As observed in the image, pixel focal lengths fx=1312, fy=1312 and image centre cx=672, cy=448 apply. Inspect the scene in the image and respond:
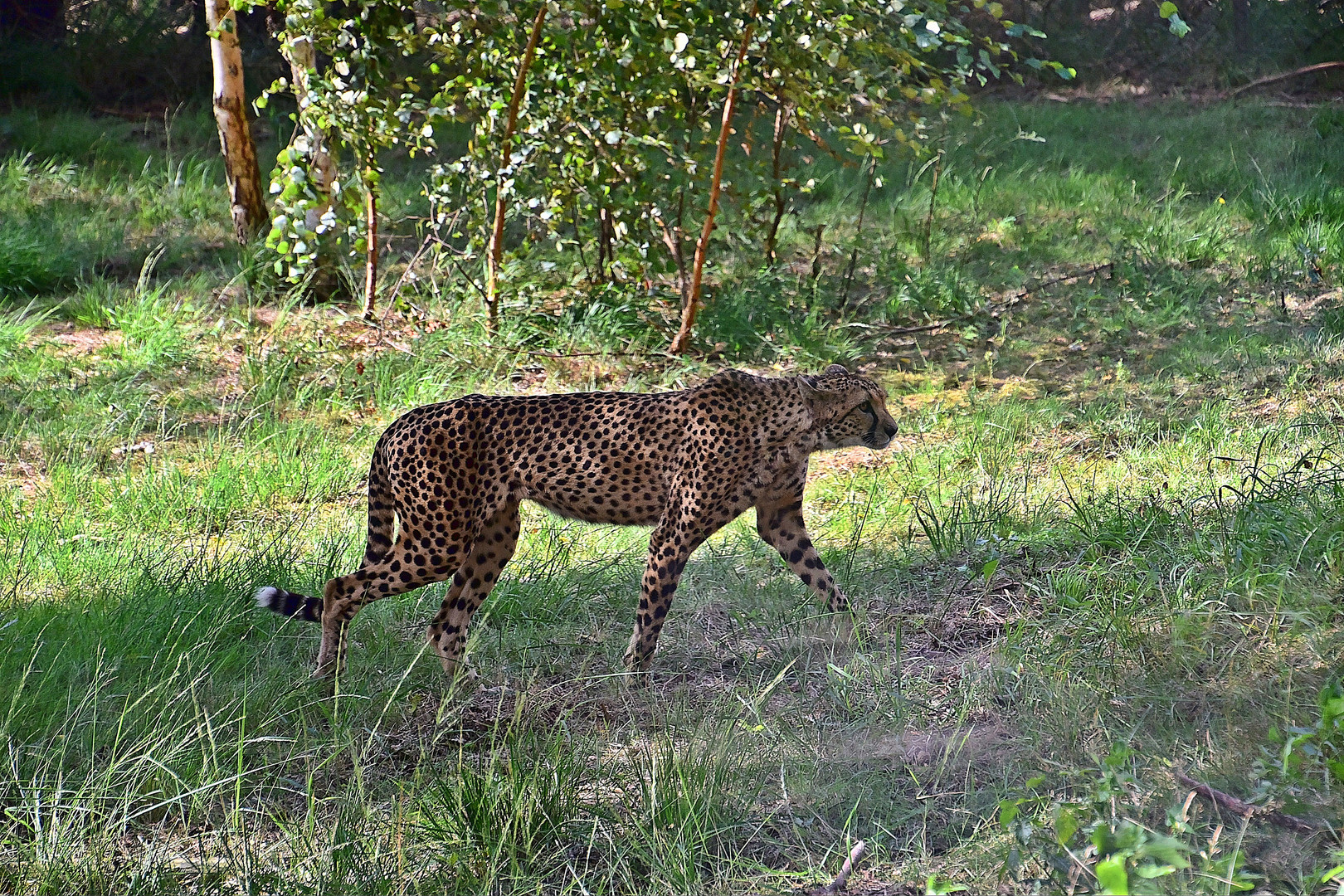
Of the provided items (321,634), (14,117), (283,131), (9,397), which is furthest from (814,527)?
(14,117)

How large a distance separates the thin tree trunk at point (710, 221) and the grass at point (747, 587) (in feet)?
0.62

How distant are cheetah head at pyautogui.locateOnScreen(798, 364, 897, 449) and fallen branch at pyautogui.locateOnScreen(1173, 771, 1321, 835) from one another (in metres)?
1.70

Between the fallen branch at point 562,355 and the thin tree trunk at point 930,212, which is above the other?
the thin tree trunk at point 930,212

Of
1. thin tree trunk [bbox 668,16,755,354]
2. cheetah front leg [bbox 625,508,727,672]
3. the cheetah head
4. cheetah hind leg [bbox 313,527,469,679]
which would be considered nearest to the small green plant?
cheetah front leg [bbox 625,508,727,672]

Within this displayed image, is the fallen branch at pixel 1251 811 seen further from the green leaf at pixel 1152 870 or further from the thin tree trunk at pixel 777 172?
the thin tree trunk at pixel 777 172

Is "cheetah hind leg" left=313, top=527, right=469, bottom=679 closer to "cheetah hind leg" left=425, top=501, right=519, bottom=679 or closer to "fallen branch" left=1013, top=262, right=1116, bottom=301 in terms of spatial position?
"cheetah hind leg" left=425, top=501, right=519, bottom=679

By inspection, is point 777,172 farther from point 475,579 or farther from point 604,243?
point 475,579

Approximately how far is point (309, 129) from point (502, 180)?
996 mm

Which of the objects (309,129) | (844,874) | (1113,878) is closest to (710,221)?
(309,129)

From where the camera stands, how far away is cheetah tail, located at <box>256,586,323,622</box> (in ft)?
13.6

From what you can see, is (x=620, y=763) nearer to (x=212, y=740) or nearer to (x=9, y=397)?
(x=212, y=740)

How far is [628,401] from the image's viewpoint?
442cm

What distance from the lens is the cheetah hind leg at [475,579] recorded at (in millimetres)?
4418

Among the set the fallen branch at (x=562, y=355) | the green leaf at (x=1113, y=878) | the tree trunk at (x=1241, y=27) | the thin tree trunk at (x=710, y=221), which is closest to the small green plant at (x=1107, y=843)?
the green leaf at (x=1113, y=878)
